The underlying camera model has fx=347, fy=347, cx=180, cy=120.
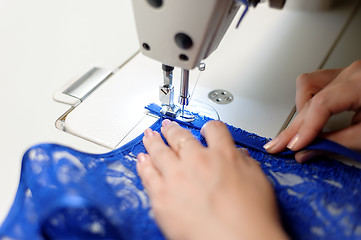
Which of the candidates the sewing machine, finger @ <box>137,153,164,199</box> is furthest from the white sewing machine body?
finger @ <box>137,153,164,199</box>

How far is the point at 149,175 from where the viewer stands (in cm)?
58

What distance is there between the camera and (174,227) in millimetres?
484

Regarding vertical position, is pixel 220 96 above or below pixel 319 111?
below

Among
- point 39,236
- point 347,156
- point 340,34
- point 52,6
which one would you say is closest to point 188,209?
point 39,236

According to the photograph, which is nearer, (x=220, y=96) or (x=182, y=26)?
(x=182, y=26)

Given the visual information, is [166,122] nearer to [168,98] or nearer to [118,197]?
[168,98]

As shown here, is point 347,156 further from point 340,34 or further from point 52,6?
point 52,6

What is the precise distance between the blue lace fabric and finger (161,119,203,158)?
63 millimetres

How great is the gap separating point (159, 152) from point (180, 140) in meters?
0.05

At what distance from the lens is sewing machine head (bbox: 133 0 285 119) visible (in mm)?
572

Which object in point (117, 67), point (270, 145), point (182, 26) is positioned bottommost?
point (117, 67)

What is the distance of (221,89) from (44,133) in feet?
1.43

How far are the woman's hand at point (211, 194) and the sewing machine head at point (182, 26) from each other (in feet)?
0.51

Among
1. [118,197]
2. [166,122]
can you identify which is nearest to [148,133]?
[166,122]
